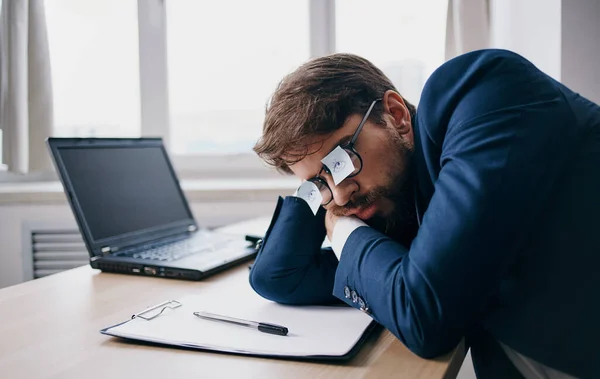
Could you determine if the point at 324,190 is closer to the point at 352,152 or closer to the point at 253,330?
the point at 352,152

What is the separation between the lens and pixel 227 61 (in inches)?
106

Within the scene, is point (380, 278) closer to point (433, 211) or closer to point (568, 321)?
point (433, 211)

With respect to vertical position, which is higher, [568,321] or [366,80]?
[366,80]

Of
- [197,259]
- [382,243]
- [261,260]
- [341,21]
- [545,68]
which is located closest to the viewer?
[382,243]

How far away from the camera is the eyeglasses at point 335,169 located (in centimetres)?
94

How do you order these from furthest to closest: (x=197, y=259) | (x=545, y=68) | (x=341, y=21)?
(x=341, y=21) → (x=545, y=68) → (x=197, y=259)

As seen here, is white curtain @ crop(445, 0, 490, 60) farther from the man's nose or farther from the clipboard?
the clipboard

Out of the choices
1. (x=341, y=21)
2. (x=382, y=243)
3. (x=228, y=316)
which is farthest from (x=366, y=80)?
(x=341, y=21)

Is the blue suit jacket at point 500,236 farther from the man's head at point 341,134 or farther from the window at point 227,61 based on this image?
the window at point 227,61

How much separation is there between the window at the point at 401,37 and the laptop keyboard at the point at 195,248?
130 centimetres

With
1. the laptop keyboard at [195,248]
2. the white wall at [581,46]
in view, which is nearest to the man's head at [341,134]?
the laptop keyboard at [195,248]

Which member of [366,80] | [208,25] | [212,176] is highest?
[208,25]

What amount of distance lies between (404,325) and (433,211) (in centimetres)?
16

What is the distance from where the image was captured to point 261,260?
1031 millimetres
